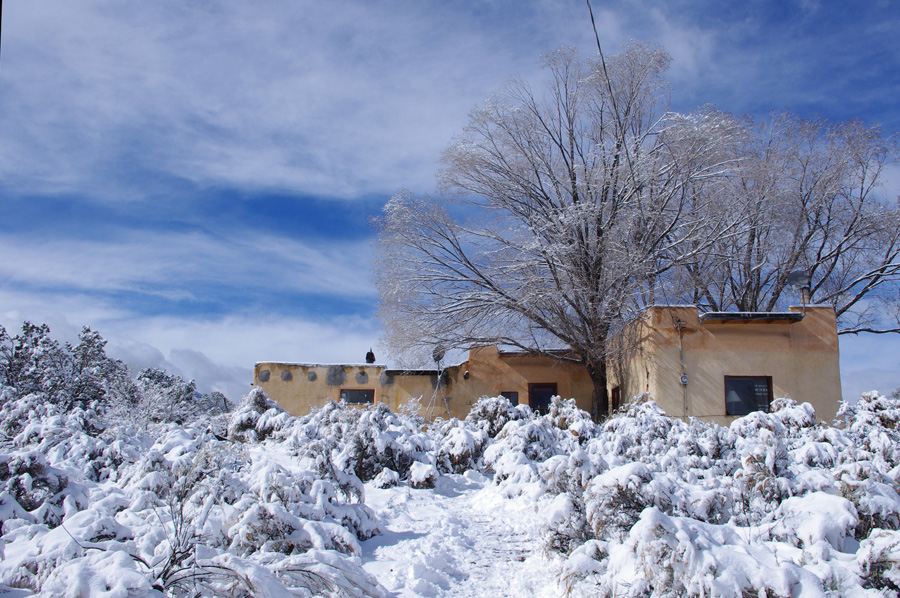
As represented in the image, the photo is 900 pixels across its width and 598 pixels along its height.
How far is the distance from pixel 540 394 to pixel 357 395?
539 cm

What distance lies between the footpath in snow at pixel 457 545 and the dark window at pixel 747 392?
864cm

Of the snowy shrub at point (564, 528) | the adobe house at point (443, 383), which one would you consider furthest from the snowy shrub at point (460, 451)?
the adobe house at point (443, 383)

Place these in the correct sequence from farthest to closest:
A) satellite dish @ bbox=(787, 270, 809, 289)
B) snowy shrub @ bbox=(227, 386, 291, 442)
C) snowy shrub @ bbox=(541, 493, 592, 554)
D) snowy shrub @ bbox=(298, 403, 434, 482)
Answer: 1. satellite dish @ bbox=(787, 270, 809, 289)
2. snowy shrub @ bbox=(227, 386, 291, 442)
3. snowy shrub @ bbox=(298, 403, 434, 482)
4. snowy shrub @ bbox=(541, 493, 592, 554)

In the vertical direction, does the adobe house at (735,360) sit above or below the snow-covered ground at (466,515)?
above

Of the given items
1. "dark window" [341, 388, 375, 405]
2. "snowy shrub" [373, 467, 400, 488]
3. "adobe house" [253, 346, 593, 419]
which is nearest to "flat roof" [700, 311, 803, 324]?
"adobe house" [253, 346, 593, 419]

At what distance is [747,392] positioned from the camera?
48.8 feet

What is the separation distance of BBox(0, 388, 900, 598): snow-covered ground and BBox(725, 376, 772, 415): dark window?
5.74 meters

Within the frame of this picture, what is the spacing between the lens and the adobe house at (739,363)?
14.8 m

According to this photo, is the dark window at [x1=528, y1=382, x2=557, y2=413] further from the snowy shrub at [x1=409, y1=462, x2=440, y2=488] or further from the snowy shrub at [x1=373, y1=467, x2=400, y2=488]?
the snowy shrub at [x1=373, y1=467, x2=400, y2=488]

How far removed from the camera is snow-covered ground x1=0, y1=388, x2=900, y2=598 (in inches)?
130

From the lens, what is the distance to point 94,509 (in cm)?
408

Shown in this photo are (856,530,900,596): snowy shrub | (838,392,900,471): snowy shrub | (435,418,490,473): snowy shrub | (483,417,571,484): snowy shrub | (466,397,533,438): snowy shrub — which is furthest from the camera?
(466,397,533,438): snowy shrub

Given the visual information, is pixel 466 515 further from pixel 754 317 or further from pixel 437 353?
pixel 437 353

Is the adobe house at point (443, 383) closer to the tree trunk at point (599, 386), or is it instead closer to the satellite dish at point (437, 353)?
the satellite dish at point (437, 353)
